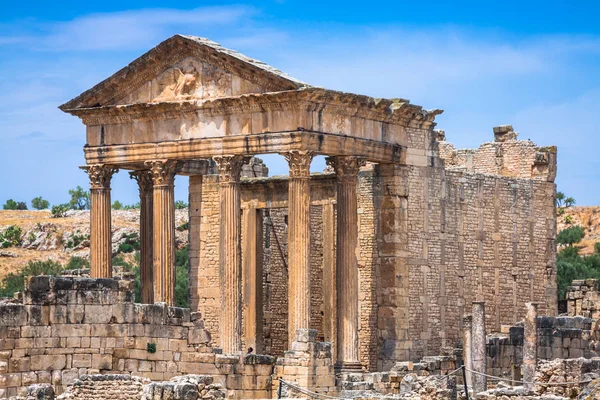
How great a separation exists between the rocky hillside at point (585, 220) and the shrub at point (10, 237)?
27.8 metres

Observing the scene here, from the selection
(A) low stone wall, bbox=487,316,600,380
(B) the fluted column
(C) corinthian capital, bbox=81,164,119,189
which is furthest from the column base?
(C) corinthian capital, bbox=81,164,119,189

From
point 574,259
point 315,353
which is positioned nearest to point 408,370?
point 315,353

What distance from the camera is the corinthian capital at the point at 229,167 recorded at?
4119 centimetres

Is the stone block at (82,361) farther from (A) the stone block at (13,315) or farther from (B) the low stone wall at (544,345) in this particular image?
(B) the low stone wall at (544,345)

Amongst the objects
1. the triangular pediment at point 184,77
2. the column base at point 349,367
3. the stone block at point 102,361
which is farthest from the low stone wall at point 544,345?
the stone block at point 102,361

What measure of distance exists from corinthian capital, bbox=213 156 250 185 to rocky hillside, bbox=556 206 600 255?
48041 millimetres

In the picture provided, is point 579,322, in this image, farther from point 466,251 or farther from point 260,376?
point 260,376

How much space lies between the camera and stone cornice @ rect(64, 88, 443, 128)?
131ft

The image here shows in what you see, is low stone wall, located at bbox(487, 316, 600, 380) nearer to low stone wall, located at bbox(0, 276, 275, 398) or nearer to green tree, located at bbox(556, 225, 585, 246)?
low stone wall, located at bbox(0, 276, 275, 398)

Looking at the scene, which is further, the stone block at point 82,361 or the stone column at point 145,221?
the stone column at point 145,221

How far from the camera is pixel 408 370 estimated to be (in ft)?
127

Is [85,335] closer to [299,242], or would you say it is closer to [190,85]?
[299,242]

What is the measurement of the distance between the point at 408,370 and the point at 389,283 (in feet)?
14.7

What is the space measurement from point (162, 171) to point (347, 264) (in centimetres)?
541
